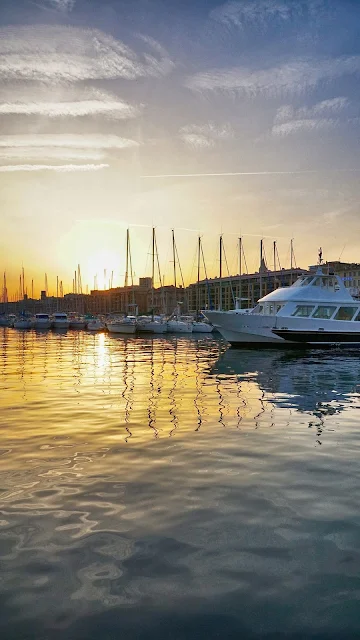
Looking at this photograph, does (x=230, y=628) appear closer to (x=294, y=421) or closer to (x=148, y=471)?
(x=148, y=471)

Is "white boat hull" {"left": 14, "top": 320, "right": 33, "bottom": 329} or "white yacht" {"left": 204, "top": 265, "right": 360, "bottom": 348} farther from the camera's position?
"white boat hull" {"left": 14, "top": 320, "right": 33, "bottom": 329}

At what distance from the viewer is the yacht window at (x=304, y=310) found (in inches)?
1431

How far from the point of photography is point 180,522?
19.7 feet

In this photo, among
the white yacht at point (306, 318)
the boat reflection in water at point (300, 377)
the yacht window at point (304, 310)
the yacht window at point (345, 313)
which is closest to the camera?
the boat reflection in water at point (300, 377)

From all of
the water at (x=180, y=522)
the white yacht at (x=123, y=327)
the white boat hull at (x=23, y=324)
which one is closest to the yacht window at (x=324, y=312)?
the water at (x=180, y=522)

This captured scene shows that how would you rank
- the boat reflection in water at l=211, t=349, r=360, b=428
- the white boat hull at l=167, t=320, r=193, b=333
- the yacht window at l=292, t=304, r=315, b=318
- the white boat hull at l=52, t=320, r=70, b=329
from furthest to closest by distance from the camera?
the white boat hull at l=52, t=320, r=70, b=329 < the white boat hull at l=167, t=320, r=193, b=333 < the yacht window at l=292, t=304, r=315, b=318 < the boat reflection in water at l=211, t=349, r=360, b=428

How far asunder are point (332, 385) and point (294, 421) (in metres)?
7.13

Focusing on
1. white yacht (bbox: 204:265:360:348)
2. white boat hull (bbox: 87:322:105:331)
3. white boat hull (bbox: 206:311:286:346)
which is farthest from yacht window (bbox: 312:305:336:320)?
white boat hull (bbox: 87:322:105:331)

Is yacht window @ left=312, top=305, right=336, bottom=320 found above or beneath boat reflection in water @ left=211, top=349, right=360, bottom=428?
above

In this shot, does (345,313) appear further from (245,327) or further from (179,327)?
(179,327)

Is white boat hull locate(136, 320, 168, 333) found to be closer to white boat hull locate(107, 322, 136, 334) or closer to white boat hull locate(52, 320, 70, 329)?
white boat hull locate(107, 322, 136, 334)

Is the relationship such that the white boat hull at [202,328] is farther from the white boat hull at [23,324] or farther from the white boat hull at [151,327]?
the white boat hull at [23,324]

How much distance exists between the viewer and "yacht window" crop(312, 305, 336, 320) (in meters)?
36.4

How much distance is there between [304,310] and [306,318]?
2.27 ft
